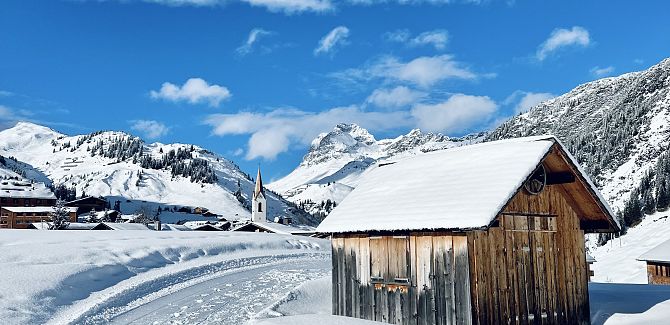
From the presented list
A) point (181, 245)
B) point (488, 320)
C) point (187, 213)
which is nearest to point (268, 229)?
point (181, 245)

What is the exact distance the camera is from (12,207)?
122m

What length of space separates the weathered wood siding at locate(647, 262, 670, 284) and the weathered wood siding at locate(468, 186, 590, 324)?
3988 centimetres

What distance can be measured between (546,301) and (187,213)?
175542mm

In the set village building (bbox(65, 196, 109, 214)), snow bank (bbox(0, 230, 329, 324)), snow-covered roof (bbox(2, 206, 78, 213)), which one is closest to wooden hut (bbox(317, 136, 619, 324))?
snow bank (bbox(0, 230, 329, 324))

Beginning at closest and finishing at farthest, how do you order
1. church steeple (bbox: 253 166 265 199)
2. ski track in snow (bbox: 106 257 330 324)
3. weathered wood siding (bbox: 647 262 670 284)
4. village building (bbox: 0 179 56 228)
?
ski track in snow (bbox: 106 257 330 324) < weathered wood siding (bbox: 647 262 670 284) < church steeple (bbox: 253 166 265 199) < village building (bbox: 0 179 56 228)

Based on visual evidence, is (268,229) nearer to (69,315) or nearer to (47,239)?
(47,239)

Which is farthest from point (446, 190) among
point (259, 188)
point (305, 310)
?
point (259, 188)

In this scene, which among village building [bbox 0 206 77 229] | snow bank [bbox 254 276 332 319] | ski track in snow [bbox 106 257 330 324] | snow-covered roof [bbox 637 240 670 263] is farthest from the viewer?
village building [bbox 0 206 77 229]

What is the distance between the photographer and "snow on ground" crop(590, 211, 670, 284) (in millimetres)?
Result: 74350

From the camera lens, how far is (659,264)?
5488cm

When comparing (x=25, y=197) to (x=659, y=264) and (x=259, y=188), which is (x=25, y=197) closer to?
(x=259, y=188)

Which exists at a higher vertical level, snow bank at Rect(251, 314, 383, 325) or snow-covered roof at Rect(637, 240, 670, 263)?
snow bank at Rect(251, 314, 383, 325)

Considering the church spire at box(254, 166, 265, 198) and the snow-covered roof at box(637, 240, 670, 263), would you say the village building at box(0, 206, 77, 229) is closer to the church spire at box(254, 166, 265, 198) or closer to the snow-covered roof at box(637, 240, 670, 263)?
the church spire at box(254, 166, 265, 198)

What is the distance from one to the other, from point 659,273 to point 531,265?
1738 inches
